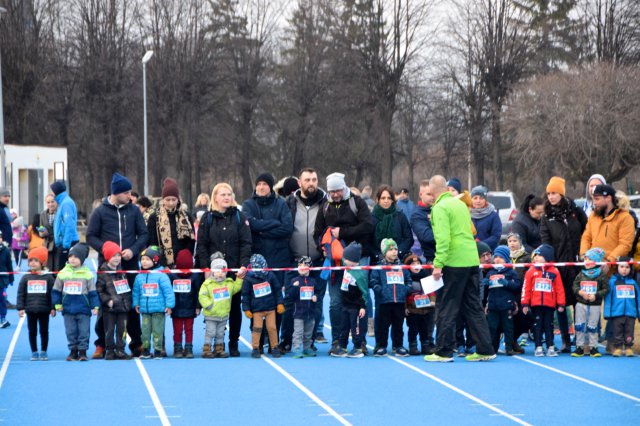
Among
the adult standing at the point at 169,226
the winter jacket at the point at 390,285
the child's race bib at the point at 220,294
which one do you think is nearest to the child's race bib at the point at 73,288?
the adult standing at the point at 169,226

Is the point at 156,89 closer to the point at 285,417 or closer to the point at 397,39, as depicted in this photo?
the point at 397,39

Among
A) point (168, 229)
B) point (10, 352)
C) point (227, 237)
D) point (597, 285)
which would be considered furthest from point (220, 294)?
point (597, 285)

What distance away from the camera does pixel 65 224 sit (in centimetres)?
1638

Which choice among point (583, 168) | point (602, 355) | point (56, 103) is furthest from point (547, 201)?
point (56, 103)

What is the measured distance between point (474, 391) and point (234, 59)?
48.7 metres

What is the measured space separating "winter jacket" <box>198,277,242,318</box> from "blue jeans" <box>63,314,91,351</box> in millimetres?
1315

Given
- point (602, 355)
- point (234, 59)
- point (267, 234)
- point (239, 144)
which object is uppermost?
point (234, 59)

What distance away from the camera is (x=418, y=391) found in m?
10.3

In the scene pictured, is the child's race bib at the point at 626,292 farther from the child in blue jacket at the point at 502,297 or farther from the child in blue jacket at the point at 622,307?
the child in blue jacket at the point at 502,297

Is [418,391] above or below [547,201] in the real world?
below

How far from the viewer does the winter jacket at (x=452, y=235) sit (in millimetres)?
11781

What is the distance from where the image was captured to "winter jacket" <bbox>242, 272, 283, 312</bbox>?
1257 centimetres

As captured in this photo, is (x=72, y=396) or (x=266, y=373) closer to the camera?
(x=72, y=396)

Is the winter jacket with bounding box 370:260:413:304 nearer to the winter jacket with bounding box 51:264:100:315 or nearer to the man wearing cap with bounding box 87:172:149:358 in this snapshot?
the man wearing cap with bounding box 87:172:149:358
